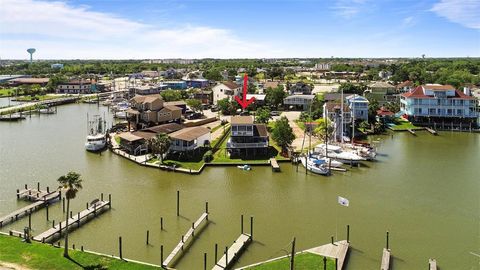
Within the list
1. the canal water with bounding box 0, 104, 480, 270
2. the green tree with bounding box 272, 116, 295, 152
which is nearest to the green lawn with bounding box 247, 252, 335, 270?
the canal water with bounding box 0, 104, 480, 270

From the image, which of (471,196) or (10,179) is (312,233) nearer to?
(471,196)

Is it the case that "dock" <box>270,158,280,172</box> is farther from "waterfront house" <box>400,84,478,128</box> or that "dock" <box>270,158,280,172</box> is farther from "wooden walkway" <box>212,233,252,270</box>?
"waterfront house" <box>400,84,478,128</box>

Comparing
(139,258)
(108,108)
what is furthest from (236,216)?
(108,108)

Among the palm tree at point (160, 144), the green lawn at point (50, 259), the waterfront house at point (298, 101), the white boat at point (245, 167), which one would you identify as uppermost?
the waterfront house at point (298, 101)

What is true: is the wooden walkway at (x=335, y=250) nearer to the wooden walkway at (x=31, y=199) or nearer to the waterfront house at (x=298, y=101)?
the wooden walkway at (x=31, y=199)

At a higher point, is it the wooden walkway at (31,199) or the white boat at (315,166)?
the white boat at (315,166)

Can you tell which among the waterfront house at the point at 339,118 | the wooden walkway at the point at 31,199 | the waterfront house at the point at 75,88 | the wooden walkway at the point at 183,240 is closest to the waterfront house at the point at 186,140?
the wooden walkway at the point at 31,199

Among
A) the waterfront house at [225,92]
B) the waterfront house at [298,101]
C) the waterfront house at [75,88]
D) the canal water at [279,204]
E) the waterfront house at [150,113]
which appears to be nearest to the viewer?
the canal water at [279,204]
